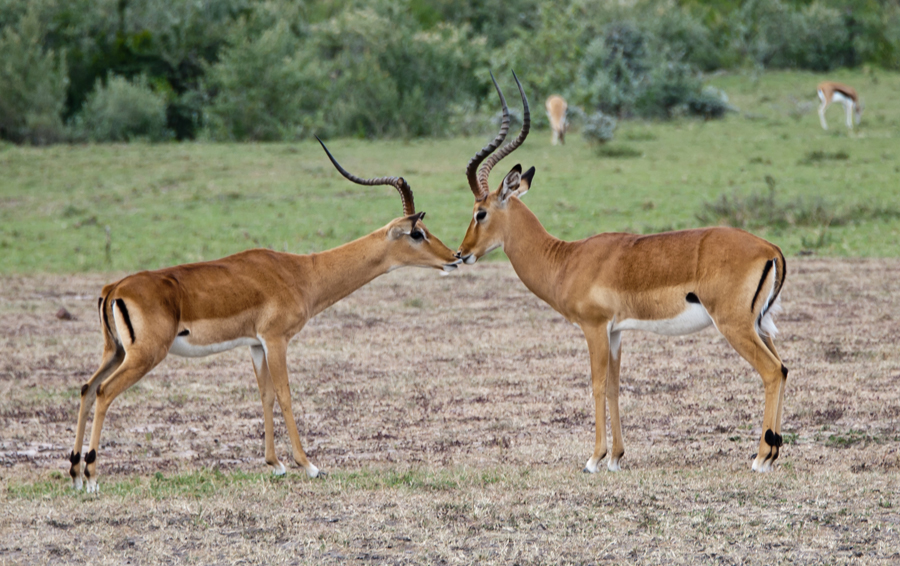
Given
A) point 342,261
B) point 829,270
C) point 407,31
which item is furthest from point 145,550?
point 407,31

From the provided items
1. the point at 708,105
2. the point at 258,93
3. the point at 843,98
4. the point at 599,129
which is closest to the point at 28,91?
the point at 258,93

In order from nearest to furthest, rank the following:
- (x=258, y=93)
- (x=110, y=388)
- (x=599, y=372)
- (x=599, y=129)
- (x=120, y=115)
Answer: (x=110, y=388), (x=599, y=372), (x=599, y=129), (x=120, y=115), (x=258, y=93)

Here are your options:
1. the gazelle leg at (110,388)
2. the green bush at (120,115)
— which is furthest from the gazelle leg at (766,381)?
the green bush at (120,115)

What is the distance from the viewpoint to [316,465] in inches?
244

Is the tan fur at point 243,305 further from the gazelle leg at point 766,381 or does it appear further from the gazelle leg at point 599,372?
the gazelle leg at point 766,381

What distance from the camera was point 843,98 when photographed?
2367 cm

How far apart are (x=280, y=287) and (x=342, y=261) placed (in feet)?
1.73

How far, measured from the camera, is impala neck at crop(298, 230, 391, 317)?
21.0 ft

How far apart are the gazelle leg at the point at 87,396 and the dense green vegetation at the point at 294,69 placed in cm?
2150

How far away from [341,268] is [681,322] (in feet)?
6.67

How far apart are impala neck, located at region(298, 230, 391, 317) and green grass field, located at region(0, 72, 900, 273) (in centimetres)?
762

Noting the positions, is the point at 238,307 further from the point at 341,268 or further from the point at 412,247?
the point at 412,247

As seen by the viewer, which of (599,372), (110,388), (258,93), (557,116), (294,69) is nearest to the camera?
(110,388)

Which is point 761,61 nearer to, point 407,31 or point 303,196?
point 407,31
